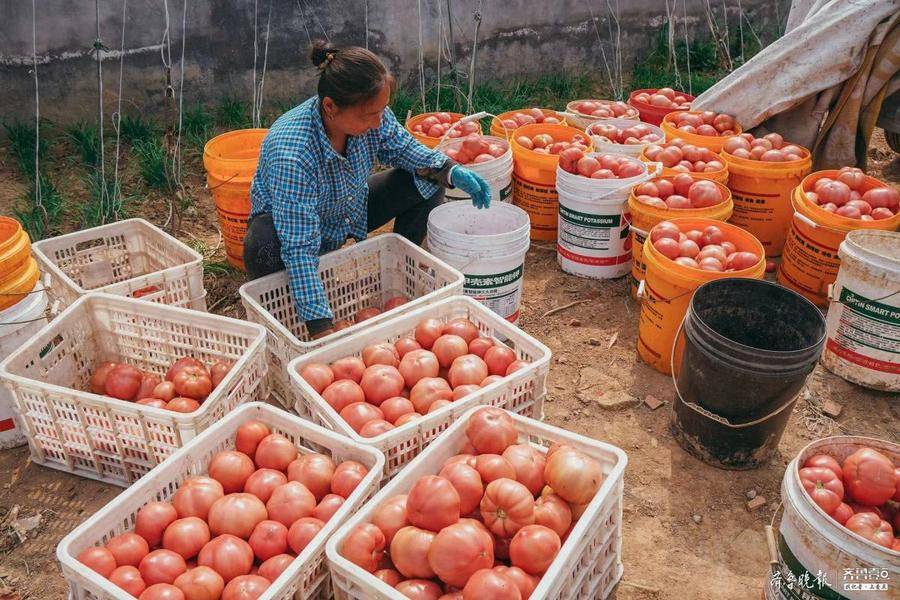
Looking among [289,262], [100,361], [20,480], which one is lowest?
[20,480]

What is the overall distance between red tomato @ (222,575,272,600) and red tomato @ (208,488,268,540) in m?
0.22

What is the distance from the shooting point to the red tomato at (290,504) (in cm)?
246

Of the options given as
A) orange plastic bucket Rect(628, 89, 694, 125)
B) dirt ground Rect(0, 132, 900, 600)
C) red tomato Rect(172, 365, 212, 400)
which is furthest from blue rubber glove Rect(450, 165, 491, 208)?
orange plastic bucket Rect(628, 89, 694, 125)

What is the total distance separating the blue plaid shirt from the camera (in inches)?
131

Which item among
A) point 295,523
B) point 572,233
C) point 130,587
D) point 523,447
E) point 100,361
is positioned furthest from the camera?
point 572,233

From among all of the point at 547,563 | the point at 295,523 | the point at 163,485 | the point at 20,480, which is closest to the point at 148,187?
the point at 20,480

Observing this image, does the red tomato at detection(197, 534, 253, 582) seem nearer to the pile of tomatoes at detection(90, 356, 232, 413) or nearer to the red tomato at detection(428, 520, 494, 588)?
the red tomato at detection(428, 520, 494, 588)

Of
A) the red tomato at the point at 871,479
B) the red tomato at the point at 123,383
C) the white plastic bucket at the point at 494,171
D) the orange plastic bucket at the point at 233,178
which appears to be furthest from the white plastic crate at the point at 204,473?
the white plastic bucket at the point at 494,171

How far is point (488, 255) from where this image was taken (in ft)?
12.8

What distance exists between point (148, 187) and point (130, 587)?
14.4 feet

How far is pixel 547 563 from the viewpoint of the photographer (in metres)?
2.21

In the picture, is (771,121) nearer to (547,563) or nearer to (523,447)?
(523,447)

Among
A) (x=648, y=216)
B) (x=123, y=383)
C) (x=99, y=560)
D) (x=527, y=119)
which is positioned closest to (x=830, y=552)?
(x=99, y=560)

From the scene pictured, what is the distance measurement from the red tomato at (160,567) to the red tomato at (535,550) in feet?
3.54
